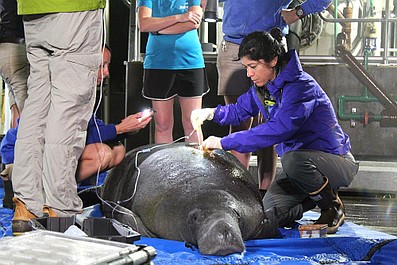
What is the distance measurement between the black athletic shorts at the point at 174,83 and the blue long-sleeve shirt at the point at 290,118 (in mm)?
623

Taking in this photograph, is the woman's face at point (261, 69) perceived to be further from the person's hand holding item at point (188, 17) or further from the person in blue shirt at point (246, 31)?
the person's hand holding item at point (188, 17)

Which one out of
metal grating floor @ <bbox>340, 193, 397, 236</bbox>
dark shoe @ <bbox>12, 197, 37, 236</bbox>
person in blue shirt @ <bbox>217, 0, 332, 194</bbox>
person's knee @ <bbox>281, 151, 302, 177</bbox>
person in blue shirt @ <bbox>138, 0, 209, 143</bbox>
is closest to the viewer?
dark shoe @ <bbox>12, 197, 37, 236</bbox>

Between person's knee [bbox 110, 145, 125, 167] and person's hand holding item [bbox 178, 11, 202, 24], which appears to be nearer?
person's knee [bbox 110, 145, 125, 167]

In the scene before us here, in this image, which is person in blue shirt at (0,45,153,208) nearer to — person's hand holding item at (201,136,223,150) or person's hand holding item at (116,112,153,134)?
person's hand holding item at (116,112,153,134)

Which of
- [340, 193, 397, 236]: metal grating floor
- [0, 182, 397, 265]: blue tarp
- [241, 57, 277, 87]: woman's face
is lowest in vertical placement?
[340, 193, 397, 236]: metal grating floor

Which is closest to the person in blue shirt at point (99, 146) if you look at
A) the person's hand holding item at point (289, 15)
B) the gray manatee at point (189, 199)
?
the gray manatee at point (189, 199)

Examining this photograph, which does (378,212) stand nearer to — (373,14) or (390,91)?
(390,91)

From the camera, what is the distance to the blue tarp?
143 inches

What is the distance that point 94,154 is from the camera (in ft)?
15.3

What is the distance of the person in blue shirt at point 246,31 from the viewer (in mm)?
5422

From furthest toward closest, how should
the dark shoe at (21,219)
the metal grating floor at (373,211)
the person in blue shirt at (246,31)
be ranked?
the person in blue shirt at (246,31) < the metal grating floor at (373,211) < the dark shoe at (21,219)

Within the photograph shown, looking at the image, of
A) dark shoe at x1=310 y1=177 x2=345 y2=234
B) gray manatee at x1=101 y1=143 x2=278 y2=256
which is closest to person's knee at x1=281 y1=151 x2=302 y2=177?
dark shoe at x1=310 y1=177 x2=345 y2=234

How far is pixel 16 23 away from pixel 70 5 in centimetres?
190

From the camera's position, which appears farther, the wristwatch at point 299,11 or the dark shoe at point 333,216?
the wristwatch at point 299,11
